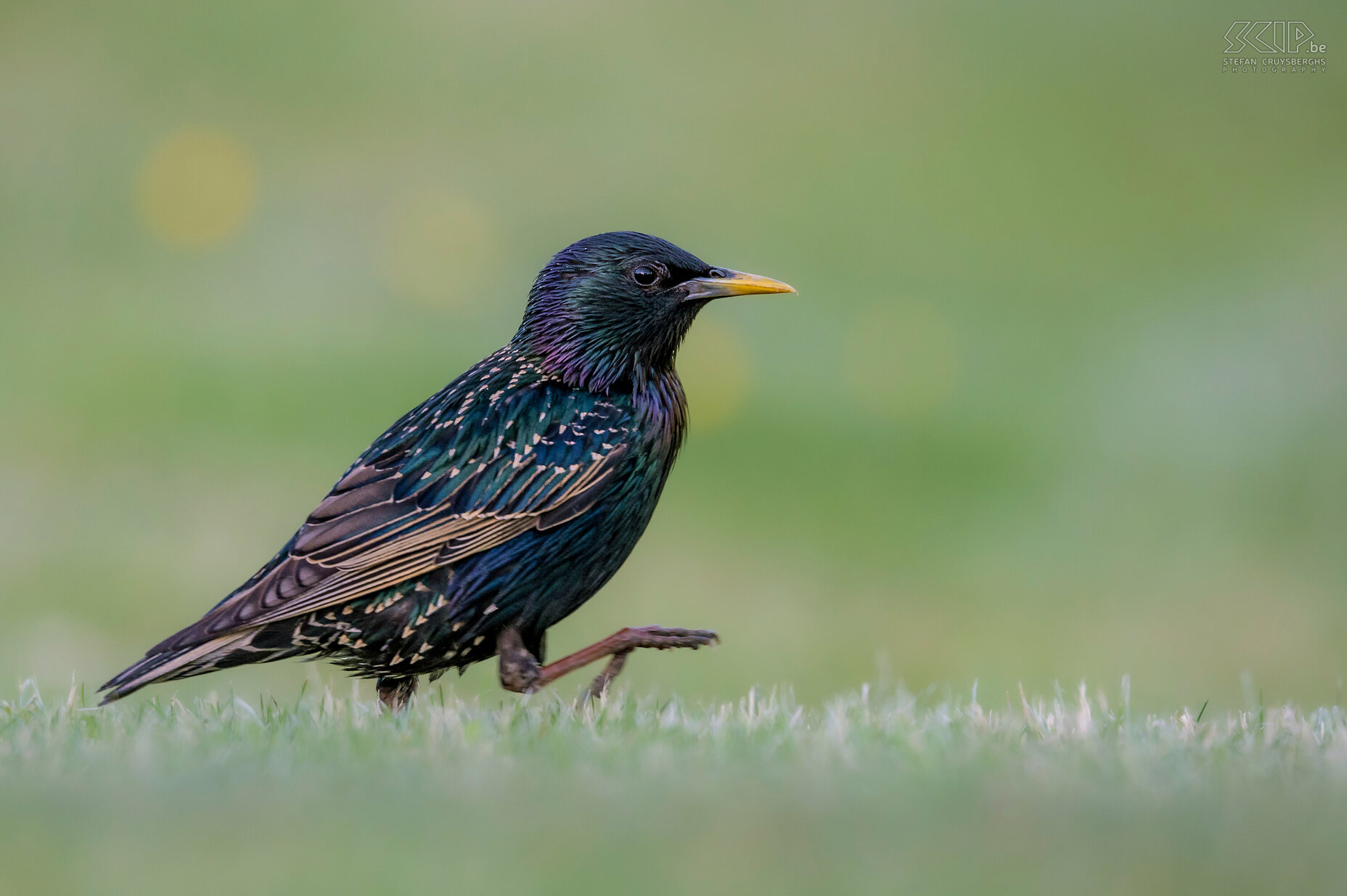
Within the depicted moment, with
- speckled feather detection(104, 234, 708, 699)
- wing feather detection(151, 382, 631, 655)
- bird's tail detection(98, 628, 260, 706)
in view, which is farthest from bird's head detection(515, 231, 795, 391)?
bird's tail detection(98, 628, 260, 706)

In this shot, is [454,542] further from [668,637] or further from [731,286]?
[731,286]

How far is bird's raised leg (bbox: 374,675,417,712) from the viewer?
5438 millimetres

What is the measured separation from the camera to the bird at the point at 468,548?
4.90 metres

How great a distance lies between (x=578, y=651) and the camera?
507cm

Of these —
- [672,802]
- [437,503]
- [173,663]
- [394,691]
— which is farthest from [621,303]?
[672,802]

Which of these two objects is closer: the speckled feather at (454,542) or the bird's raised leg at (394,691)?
the speckled feather at (454,542)

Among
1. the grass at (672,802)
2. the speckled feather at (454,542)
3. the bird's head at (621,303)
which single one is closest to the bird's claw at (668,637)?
the speckled feather at (454,542)

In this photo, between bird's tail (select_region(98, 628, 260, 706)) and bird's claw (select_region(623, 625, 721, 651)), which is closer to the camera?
bird's tail (select_region(98, 628, 260, 706))

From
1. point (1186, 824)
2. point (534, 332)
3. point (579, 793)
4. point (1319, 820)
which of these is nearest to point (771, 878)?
point (579, 793)

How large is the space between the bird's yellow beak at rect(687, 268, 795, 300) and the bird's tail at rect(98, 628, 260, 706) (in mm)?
2296

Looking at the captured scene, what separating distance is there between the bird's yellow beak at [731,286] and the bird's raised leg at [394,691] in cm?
206

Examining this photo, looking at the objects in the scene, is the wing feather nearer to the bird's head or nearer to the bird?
the bird

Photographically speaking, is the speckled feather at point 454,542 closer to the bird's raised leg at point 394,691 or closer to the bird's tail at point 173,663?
the bird's tail at point 173,663

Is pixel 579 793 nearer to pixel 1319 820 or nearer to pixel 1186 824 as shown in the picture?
pixel 1186 824
